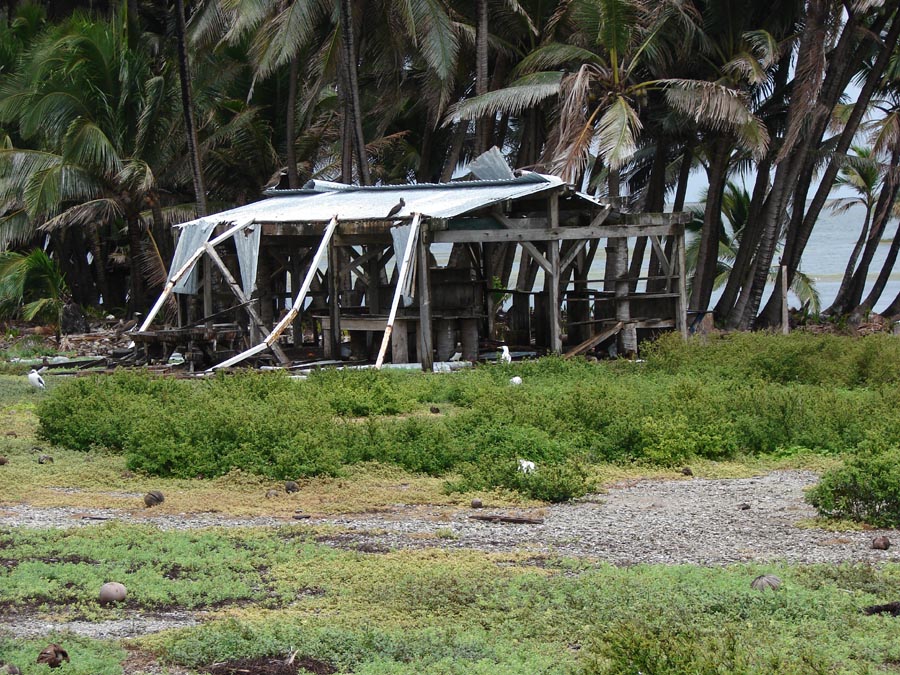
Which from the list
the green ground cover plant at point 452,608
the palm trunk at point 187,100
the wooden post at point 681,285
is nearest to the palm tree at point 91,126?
the palm trunk at point 187,100

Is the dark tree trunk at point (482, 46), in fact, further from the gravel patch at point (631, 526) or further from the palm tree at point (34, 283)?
the gravel patch at point (631, 526)

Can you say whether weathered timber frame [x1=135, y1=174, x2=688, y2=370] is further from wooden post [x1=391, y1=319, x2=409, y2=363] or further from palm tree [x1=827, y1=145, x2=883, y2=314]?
palm tree [x1=827, y1=145, x2=883, y2=314]

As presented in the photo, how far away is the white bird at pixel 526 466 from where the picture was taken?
978cm

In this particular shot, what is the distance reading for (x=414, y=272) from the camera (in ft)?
61.6

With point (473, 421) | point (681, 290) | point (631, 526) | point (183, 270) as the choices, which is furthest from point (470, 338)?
point (631, 526)

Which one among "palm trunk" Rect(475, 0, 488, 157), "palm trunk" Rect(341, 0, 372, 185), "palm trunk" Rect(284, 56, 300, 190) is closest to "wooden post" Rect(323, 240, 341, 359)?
"palm trunk" Rect(341, 0, 372, 185)

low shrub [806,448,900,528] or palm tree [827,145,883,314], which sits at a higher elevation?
palm tree [827,145,883,314]

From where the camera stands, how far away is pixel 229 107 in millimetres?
30312

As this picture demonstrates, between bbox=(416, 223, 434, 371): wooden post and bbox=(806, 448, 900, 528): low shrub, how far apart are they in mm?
10438

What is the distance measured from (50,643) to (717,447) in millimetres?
7000

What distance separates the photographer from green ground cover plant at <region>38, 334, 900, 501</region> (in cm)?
1048

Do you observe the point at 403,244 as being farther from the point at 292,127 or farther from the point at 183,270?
the point at 292,127

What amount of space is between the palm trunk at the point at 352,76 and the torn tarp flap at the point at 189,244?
478 cm

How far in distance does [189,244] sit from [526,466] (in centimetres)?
1235
